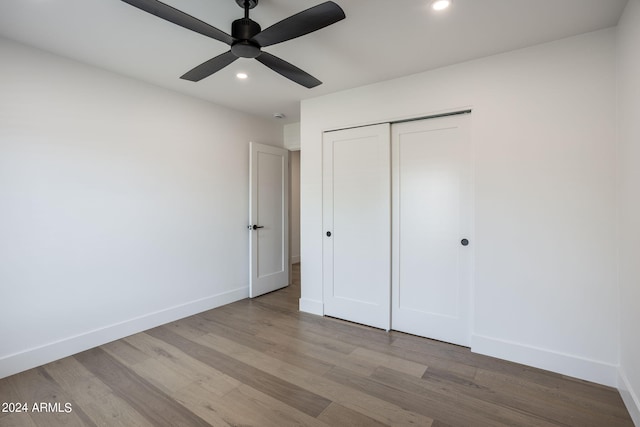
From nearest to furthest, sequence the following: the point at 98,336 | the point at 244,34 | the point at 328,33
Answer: the point at 244,34, the point at 328,33, the point at 98,336

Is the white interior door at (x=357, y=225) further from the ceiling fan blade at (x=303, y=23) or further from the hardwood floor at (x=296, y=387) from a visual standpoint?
the ceiling fan blade at (x=303, y=23)

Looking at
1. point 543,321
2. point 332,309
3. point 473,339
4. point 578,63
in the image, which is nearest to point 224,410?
point 332,309

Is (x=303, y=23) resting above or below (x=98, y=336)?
above

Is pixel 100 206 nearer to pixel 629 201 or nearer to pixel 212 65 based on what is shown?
pixel 212 65

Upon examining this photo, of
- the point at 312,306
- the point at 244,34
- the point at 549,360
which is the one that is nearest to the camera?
the point at 244,34

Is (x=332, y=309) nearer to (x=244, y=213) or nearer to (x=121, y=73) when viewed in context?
(x=244, y=213)

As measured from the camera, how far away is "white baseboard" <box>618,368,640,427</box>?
175 cm

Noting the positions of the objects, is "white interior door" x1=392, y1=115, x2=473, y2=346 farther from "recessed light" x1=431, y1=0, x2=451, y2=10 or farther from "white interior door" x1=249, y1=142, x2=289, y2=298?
"white interior door" x1=249, y1=142, x2=289, y2=298

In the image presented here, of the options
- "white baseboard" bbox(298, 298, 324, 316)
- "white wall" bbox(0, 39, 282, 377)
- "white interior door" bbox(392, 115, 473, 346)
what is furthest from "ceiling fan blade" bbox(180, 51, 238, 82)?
"white baseboard" bbox(298, 298, 324, 316)

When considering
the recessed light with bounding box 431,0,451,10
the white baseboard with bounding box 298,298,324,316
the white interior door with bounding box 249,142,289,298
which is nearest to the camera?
the recessed light with bounding box 431,0,451,10

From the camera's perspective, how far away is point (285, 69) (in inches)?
83.9

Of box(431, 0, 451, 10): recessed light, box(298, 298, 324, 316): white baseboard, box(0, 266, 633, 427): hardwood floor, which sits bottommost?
box(0, 266, 633, 427): hardwood floor

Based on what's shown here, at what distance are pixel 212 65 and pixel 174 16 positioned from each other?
1.68ft

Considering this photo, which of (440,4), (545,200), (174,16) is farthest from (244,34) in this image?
(545,200)
